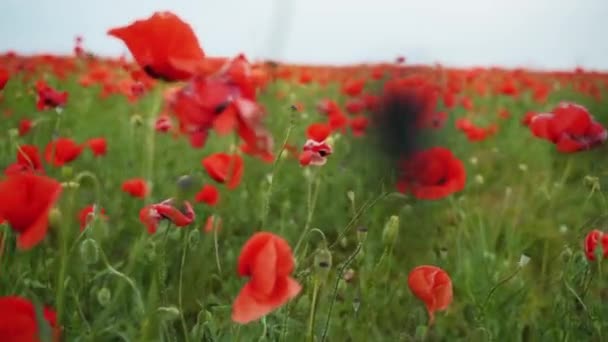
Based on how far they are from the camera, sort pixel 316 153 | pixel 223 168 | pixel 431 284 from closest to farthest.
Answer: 1. pixel 431 284
2. pixel 316 153
3. pixel 223 168

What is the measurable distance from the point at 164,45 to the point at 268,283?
258 millimetres

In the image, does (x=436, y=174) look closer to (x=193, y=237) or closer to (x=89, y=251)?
(x=193, y=237)

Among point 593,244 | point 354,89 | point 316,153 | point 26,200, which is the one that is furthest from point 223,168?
point 354,89

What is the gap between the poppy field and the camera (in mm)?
749

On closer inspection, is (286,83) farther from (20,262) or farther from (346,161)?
(20,262)

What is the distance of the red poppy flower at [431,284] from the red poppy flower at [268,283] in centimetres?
36

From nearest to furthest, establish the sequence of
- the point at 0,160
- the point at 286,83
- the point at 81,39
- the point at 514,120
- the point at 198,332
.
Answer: the point at 198,332, the point at 0,160, the point at 81,39, the point at 514,120, the point at 286,83

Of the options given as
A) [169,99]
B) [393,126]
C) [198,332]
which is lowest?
[198,332]

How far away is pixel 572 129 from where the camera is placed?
1656 mm

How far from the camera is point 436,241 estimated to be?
225 cm

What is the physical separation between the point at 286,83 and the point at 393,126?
3980mm

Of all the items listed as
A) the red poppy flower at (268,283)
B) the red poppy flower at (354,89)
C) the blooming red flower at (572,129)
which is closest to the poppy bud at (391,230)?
the red poppy flower at (268,283)

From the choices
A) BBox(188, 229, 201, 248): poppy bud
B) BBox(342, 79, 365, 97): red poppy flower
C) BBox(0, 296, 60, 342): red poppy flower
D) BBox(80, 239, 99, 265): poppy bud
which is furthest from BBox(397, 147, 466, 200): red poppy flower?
BBox(342, 79, 365, 97): red poppy flower

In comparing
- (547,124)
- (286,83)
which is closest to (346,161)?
(547,124)
